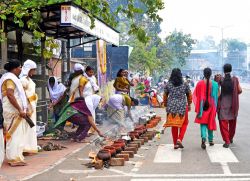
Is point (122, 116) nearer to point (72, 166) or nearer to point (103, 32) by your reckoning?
point (103, 32)

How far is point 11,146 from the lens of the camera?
9.20 metres

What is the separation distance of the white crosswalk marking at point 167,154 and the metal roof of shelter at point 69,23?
10.7 ft

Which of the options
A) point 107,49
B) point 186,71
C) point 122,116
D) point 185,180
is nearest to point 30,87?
point 185,180

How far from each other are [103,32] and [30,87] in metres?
4.27

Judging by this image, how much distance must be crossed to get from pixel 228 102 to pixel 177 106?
52.3 inches

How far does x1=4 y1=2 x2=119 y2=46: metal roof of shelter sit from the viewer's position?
432 inches

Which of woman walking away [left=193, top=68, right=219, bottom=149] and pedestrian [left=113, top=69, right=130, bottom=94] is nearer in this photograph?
woman walking away [left=193, top=68, right=219, bottom=149]

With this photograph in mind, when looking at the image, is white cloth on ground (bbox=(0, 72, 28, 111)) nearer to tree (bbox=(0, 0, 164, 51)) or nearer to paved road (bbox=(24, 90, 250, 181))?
tree (bbox=(0, 0, 164, 51))

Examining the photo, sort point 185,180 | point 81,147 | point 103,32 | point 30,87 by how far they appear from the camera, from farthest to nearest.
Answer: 1. point 103,32
2. point 81,147
3. point 30,87
4. point 185,180

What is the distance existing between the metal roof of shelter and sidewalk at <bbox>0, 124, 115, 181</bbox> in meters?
2.67

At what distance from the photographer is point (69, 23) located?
35.9ft

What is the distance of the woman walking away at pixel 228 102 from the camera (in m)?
11.5

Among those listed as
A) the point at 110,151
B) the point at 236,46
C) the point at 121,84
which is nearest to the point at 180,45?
the point at 121,84

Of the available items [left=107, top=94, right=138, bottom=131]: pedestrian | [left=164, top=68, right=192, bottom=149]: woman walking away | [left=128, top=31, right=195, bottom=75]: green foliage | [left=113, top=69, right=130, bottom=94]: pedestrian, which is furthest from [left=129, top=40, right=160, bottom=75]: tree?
[left=164, top=68, right=192, bottom=149]: woman walking away
